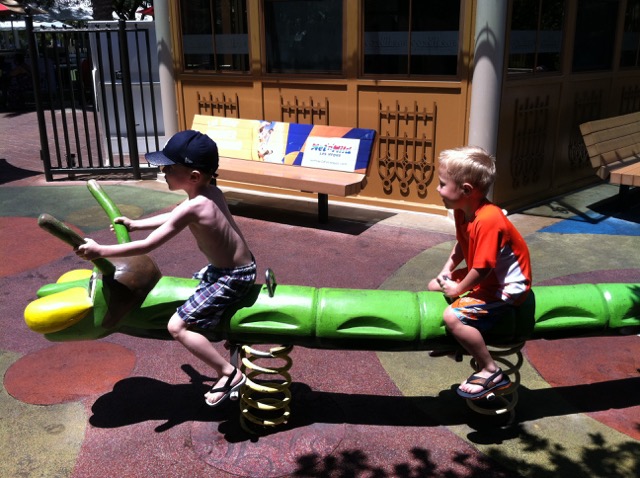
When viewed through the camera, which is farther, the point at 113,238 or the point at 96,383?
the point at 113,238

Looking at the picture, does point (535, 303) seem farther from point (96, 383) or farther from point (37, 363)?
point (37, 363)

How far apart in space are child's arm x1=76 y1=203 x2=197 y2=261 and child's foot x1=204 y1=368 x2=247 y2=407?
0.79m

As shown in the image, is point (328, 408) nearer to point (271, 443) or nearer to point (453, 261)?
point (271, 443)

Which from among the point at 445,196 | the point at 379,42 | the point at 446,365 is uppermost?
the point at 379,42

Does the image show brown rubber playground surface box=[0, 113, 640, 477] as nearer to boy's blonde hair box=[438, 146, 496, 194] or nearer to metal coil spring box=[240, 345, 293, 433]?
metal coil spring box=[240, 345, 293, 433]

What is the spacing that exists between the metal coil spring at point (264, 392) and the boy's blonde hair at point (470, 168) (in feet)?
4.14

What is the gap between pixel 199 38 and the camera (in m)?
8.92

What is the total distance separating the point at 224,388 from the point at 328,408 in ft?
2.52

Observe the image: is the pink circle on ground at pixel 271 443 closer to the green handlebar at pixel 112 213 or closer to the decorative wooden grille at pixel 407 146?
the green handlebar at pixel 112 213

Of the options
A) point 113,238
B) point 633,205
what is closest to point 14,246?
point 113,238

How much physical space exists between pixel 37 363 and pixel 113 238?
109 inches

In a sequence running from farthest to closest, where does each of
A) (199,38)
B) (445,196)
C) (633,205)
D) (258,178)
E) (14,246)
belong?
(199,38) → (633,205) → (258,178) → (14,246) → (445,196)

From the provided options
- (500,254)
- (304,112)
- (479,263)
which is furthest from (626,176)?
(479,263)

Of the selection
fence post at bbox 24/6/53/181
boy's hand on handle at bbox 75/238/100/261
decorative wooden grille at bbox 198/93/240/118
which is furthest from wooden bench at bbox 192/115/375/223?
boy's hand on handle at bbox 75/238/100/261
